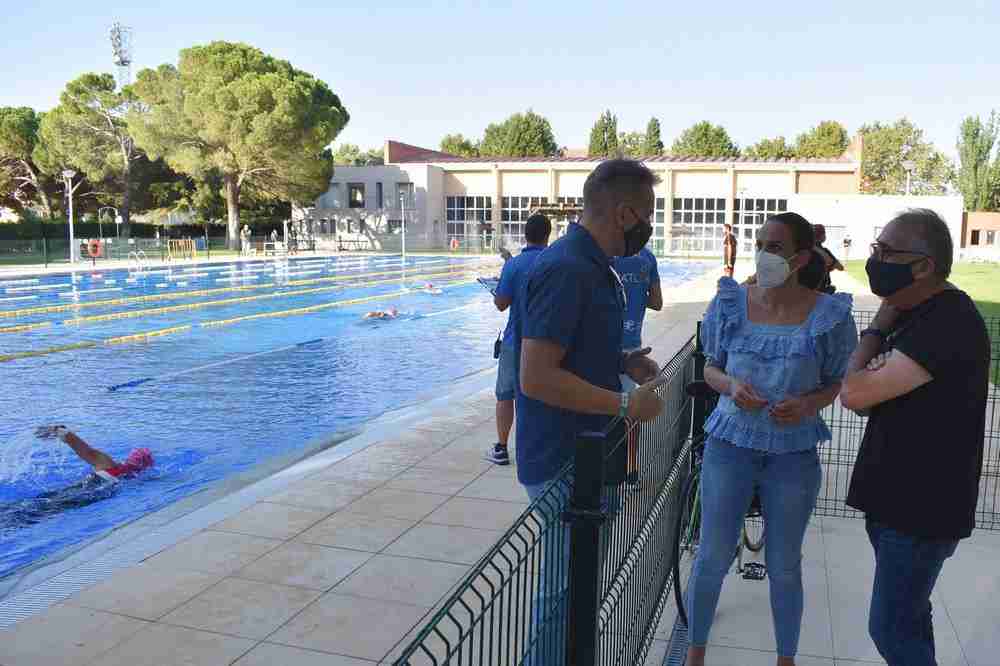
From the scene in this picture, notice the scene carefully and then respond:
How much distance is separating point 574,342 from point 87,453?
565cm

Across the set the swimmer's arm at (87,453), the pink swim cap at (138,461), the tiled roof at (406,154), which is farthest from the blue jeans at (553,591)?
the tiled roof at (406,154)

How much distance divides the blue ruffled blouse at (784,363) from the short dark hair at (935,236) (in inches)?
19.7

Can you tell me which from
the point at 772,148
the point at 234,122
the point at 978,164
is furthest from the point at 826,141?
the point at 234,122

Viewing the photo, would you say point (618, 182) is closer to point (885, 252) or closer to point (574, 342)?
point (574, 342)

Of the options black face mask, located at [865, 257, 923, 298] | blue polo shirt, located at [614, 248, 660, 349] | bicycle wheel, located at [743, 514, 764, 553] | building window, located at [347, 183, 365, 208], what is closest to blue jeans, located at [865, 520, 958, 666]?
black face mask, located at [865, 257, 923, 298]

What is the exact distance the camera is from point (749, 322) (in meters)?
3.29

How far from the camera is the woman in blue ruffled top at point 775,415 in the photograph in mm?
3164

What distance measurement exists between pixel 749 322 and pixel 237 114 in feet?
159

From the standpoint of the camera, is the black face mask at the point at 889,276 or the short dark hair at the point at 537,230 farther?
the short dark hair at the point at 537,230

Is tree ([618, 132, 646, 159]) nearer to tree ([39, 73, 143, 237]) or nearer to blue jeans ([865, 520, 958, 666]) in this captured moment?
tree ([39, 73, 143, 237])

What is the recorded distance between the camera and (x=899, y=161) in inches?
3295

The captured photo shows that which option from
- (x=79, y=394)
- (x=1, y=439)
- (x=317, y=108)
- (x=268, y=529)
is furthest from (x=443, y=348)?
(x=317, y=108)

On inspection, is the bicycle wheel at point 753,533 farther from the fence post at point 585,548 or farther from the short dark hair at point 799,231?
the fence post at point 585,548

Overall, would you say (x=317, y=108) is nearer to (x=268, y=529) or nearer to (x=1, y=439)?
(x=1, y=439)
